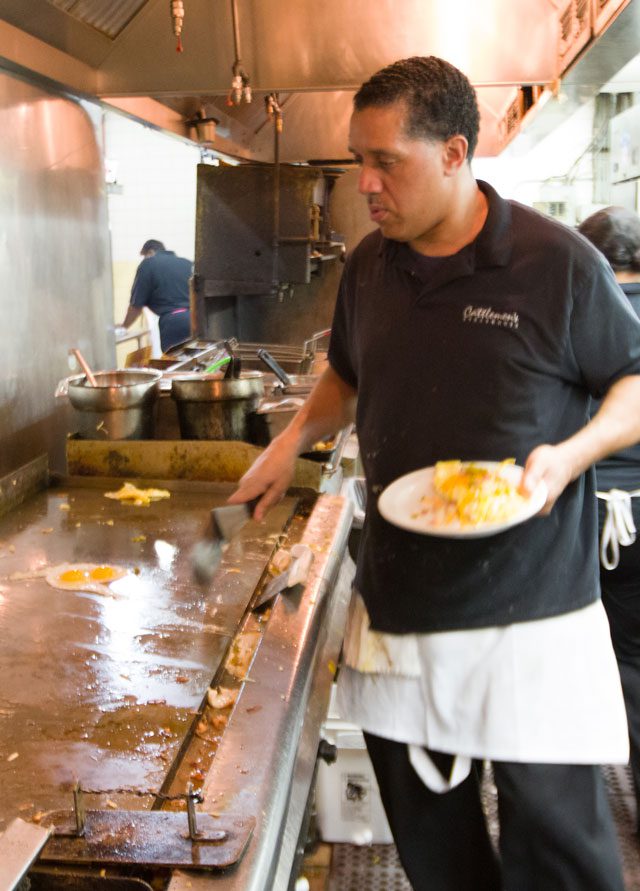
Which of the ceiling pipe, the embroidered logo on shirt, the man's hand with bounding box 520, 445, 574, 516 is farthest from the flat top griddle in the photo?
the ceiling pipe

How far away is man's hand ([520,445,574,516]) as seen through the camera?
1422 millimetres

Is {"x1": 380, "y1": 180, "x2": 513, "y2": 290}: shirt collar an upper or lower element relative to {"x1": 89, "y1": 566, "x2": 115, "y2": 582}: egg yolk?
upper

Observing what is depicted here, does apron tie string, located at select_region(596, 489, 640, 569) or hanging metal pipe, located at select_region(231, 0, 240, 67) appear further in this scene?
hanging metal pipe, located at select_region(231, 0, 240, 67)

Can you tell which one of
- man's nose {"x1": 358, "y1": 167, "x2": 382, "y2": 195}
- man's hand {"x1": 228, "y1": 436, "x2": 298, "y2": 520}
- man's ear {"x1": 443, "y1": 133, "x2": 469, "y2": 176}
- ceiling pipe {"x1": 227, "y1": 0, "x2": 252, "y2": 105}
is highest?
ceiling pipe {"x1": 227, "y1": 0, "x2": 252, "y2": 105}

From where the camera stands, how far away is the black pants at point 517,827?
1686 millimetres

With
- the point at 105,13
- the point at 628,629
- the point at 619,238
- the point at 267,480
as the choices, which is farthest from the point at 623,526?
the point at 105,13

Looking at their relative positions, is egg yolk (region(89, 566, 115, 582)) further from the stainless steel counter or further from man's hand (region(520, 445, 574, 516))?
man's hand (region(520, 445, 574, 516))

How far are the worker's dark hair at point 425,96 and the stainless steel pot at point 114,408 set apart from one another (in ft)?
4.68

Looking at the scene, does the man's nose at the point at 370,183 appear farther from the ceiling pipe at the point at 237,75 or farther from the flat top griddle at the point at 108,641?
the ceiling pipe at the point at 237,75

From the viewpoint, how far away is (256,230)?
5312 millimetres

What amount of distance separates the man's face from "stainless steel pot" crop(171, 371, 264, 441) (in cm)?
126

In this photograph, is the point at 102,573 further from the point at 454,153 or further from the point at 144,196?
the point at 144,196

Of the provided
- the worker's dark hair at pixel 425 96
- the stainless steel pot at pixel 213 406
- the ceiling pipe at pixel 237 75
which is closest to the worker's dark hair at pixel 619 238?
the stainless steel pot at pixel 213 406

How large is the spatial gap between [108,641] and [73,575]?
37cm
